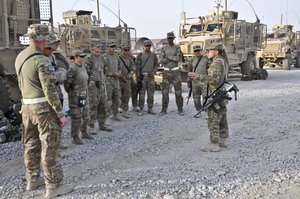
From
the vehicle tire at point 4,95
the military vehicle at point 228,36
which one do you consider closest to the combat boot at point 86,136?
the vehicle tire at point 4,95

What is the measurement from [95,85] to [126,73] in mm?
1567

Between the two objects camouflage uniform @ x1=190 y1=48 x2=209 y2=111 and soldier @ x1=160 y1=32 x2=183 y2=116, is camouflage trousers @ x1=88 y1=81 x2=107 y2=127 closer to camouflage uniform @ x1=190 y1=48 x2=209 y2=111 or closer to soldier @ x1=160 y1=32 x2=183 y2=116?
soldier @ x1=160 y1=32 x2=183 y2=116

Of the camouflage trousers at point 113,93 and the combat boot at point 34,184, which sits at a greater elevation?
the camouflage trousers at point 113,93

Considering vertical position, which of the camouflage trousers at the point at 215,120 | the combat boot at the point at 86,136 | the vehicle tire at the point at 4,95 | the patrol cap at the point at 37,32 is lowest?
the combat boot at the point at 86,136

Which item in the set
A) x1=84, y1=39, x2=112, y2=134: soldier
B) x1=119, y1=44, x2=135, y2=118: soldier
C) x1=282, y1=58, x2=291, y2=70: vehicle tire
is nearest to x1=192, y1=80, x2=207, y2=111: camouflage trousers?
x1=119, y1=44, x2=135, y2=118: soldier

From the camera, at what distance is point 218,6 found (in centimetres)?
1576

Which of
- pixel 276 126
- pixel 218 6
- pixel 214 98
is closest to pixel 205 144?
pixel 214 98

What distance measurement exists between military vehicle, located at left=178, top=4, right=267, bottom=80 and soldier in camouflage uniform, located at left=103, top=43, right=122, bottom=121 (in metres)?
6.88

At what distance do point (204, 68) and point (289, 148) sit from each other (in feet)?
9.42

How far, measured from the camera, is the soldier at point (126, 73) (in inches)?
314

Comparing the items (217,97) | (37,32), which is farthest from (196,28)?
(37,32)

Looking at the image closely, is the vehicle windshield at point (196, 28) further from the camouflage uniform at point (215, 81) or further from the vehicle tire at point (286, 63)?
the camouflage uniform at point (215, 81)

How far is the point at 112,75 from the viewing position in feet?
24.1

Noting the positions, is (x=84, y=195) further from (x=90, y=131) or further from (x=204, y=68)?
(x=204, y=68)
